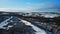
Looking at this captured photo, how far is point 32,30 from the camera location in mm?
1034

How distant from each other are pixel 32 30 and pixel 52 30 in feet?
0.68

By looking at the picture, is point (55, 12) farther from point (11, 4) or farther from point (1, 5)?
point (1, 5)

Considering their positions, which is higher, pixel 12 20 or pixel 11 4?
pixel 11 4

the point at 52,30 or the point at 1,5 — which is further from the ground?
the point at 1,5

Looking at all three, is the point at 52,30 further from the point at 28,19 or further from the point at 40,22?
the point at 28,19

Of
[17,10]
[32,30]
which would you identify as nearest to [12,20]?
[17,10]

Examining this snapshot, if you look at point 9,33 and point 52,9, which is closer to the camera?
Result: point 9,33

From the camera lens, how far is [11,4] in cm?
119

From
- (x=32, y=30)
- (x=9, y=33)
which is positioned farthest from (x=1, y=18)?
(x=32, y=30)

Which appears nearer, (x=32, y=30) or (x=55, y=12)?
(x=32, y=30)

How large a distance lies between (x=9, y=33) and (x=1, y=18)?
0.29 metres

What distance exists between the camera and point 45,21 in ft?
3.87

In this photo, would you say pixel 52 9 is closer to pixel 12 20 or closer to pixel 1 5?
pixel 12 20

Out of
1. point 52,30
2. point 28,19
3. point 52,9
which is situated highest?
point 52,9
